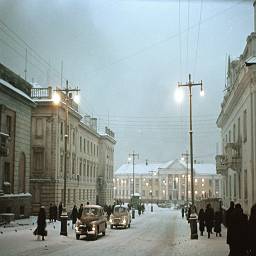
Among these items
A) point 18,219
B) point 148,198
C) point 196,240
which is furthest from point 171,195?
point 196,240

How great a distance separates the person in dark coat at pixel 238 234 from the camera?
14.4 m

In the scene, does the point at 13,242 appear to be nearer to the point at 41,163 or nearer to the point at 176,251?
the point at 176,251

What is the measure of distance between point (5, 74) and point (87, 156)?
3827 cm

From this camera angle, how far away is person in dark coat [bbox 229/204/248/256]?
14375mm

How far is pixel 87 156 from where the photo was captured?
7688 centimetres

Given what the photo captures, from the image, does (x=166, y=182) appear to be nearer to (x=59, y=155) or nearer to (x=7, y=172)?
(x=59, y=155)

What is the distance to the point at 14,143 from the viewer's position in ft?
136

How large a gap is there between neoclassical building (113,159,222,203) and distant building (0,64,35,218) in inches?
4341

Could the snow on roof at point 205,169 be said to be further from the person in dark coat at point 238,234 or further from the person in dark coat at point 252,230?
the person in dark coat at point 252,230


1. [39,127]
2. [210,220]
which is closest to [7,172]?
[39,127]

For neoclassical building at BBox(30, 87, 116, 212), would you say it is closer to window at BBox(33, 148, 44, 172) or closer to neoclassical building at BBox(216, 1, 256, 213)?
window at BBox(33, 148, 44, 172)

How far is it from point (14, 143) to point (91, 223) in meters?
16.3

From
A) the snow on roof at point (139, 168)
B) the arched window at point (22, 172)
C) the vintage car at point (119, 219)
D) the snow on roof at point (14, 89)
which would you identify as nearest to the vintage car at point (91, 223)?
the vintage car at point (119, 219)

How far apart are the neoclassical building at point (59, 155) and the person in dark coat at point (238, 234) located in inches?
1251
